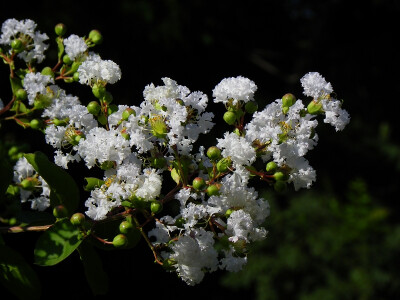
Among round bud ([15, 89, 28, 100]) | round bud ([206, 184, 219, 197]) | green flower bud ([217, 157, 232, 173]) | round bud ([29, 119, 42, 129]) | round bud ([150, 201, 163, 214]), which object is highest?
round bud ([15, 89, 28, 100])

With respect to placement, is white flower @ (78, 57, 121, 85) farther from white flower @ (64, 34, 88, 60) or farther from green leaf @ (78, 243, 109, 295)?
green leaf @ (78, 243, 109, 295)

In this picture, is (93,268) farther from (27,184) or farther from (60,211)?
(27,184)

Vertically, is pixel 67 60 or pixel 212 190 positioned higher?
pixel 67 60

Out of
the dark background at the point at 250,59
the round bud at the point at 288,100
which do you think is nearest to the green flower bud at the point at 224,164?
the round bud at the point at 288,100

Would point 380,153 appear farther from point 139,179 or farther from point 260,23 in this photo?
point 139,179

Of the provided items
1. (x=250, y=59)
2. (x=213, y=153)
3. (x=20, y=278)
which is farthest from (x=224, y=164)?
(x=250, y=59)

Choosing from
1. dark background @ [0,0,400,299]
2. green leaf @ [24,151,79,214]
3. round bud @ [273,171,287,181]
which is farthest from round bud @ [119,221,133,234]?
dark background @ [0,0,400,299]
